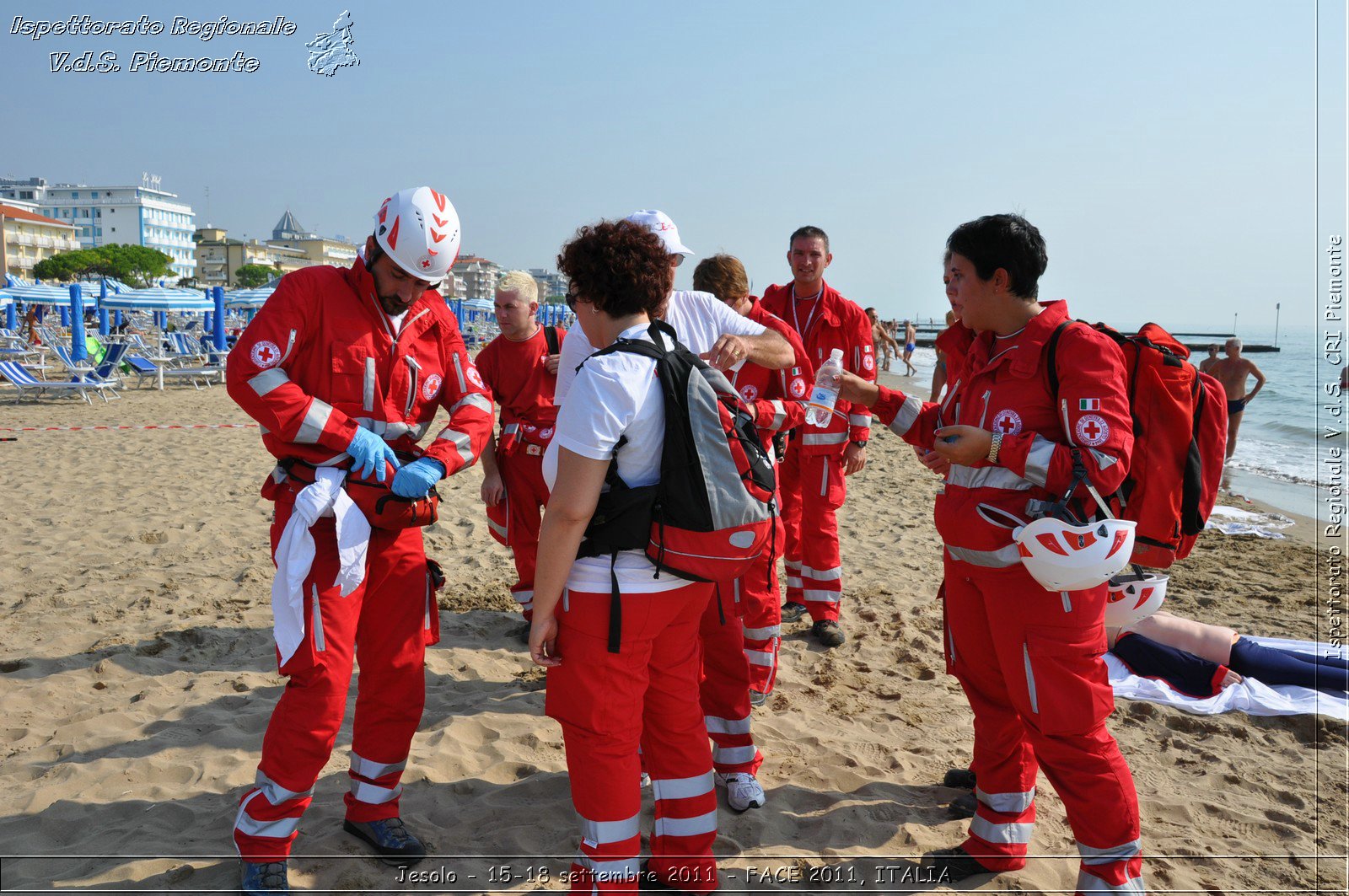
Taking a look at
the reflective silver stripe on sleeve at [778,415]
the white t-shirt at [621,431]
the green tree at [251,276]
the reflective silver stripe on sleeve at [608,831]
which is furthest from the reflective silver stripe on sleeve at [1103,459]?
the green tree at [251,276]

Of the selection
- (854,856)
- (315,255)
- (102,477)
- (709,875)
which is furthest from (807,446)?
(315,255)

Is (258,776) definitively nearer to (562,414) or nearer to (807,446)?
(562,414)

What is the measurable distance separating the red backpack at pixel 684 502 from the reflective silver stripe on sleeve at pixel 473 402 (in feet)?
3.73

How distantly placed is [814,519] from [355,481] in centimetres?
329

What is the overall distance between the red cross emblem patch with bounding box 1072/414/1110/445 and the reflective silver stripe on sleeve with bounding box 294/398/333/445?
94.9 inches

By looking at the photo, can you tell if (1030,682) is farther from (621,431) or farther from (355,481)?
(355,481)

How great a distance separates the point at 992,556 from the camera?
105 inches

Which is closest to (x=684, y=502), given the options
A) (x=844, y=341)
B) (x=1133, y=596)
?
(x=1133, y=596)

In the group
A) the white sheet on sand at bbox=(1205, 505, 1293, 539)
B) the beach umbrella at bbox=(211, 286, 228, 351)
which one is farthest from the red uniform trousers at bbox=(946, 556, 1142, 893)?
the beach umbrella at bbox=(211, 286, 228, 351)

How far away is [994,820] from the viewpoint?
9.79ft

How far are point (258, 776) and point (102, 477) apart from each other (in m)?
7.95

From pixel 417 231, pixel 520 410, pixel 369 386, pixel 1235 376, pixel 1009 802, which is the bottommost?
pixel 1009 802

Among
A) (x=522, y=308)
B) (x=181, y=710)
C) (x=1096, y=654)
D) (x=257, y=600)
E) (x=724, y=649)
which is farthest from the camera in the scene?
(x=257, y=600)

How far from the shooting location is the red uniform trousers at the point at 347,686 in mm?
2670
